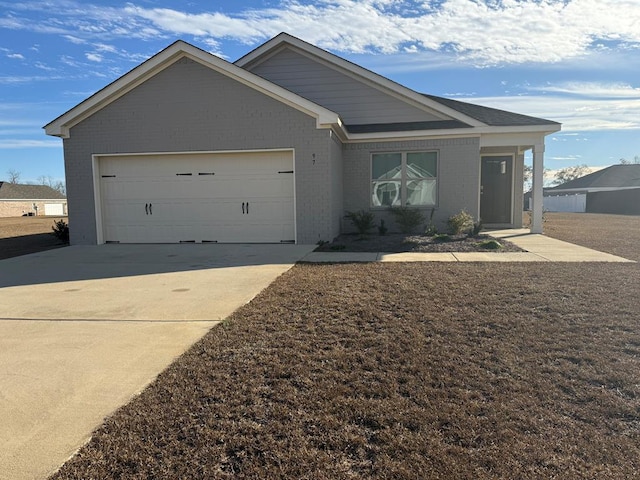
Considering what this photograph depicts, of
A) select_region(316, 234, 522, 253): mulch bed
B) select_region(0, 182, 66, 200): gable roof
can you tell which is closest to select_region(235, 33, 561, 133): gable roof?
select_region(316, 234, 522, 253): mulch bed

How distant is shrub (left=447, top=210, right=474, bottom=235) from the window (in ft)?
3.97

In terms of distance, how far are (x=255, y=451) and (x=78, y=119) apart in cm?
1176

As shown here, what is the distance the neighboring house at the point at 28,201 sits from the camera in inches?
2194

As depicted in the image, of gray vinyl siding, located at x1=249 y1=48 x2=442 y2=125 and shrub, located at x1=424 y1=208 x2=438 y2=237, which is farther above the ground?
gray vinyl siding, located at x1=249 y1=48 x2=442 y2=125

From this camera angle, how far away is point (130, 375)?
3.47 meters

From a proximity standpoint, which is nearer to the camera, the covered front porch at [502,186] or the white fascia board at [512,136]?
the white fascia board at [512,136]

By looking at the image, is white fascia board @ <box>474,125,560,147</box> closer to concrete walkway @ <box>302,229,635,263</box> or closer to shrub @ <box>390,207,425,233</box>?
shrub @ <box>390,207,425,233</box>

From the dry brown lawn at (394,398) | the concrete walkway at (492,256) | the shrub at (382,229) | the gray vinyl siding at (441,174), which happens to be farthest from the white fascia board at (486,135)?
the dry brown lawn at (394,398)

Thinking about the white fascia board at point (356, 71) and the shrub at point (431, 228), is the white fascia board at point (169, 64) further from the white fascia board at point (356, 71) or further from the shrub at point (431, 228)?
the shrub at point (431, 228)

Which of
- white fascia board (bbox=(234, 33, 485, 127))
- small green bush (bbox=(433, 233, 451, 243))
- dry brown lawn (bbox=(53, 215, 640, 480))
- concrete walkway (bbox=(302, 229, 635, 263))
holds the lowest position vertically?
dry brown lawn (bbox=(53, 215, 640, 480))

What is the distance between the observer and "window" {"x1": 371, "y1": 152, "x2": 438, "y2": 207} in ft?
43.6

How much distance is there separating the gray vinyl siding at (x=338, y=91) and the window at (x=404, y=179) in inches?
55.1

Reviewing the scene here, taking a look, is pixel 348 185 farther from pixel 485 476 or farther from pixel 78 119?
pixel 485 476

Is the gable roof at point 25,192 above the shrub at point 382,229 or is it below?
above
